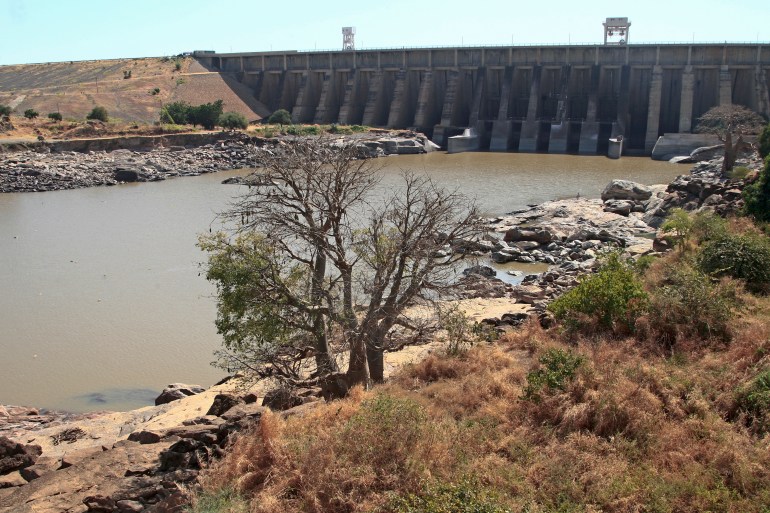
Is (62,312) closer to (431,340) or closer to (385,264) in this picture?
(431,340)

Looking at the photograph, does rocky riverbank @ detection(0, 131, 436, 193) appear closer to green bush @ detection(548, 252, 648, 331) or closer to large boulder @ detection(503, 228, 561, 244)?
large boulder @ detection(503, 228, 561, 244)

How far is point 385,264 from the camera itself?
1052cm

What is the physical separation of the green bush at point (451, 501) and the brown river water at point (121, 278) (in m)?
8.33

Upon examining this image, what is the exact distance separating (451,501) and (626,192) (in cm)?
2516

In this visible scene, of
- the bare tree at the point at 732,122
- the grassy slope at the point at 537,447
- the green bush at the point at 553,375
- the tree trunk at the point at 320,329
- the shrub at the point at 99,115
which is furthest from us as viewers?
the shrub at the point at 99,115

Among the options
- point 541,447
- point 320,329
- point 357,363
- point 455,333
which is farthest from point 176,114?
point 541,447

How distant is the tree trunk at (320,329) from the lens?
10574mm

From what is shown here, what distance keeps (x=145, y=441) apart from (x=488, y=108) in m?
46.6

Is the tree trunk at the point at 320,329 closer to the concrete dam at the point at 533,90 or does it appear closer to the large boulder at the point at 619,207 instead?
the large boulder at the point at 619,207

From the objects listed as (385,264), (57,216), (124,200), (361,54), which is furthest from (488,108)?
(385,264)

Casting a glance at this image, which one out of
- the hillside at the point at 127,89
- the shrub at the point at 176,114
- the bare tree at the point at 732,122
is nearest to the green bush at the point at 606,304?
the bare tree at the point at 732,122

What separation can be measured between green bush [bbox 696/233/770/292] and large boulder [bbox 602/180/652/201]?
52.9 feet

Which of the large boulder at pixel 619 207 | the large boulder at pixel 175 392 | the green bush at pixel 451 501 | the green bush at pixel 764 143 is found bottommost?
the large boulder at pixel 175 392

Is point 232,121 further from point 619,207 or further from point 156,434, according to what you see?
point 156,434
